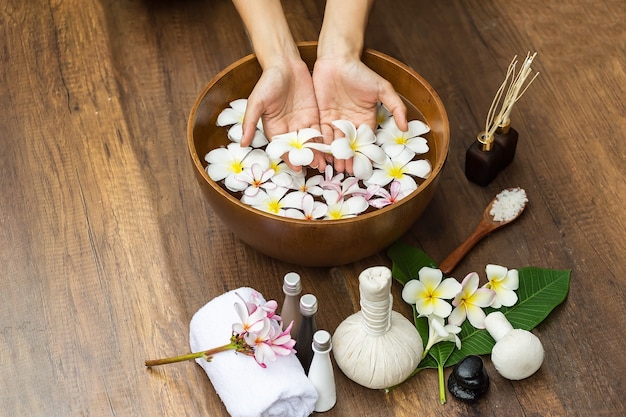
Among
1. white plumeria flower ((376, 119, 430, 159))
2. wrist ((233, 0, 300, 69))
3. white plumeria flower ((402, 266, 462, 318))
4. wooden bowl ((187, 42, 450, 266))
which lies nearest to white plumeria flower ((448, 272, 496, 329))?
white plumeria flower ((402, 266, 462, 318))

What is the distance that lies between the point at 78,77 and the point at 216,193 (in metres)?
0.59

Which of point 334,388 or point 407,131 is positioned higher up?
point 407,131

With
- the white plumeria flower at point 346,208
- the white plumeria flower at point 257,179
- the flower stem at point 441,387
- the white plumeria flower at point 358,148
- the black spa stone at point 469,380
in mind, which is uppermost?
the white plumeria flower at point 358,148

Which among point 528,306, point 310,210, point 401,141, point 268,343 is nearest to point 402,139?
point 401,141

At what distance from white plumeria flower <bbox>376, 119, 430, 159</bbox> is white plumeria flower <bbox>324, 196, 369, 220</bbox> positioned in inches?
5.0

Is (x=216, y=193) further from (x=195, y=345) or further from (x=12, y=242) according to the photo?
(x=12, y=242)

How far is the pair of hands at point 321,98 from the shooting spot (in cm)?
141

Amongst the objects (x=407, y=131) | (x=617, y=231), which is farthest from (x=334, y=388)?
(x=617, y=231)

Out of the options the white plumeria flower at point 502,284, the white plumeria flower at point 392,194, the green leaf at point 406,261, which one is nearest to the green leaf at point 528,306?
the white plumeria flower at point 502,284

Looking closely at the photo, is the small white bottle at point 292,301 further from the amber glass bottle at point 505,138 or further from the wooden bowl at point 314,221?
the amber glass bottle at point 505,138

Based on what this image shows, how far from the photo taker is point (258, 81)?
4.73 ft

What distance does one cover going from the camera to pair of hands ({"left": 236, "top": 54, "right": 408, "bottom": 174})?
1412 millimetres

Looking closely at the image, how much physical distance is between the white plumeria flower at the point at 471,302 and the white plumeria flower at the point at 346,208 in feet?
0.66

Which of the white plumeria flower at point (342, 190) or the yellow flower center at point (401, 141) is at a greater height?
the yellow flower center at point (401, 141)
